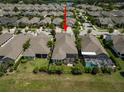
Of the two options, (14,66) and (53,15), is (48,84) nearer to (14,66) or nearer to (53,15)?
(14,66)

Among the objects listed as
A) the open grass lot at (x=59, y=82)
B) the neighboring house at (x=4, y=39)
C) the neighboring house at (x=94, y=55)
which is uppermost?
the neighboring house at (x=4, y=39)

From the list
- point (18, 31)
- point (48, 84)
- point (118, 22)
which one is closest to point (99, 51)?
→ point (48, 84)

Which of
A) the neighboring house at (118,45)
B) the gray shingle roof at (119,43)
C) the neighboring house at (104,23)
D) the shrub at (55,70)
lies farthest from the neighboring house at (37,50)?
the neighboring house at (104,23)

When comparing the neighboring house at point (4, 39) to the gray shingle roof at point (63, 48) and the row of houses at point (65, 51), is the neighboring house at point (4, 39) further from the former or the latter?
the gray shingle roof at point (63, 48)

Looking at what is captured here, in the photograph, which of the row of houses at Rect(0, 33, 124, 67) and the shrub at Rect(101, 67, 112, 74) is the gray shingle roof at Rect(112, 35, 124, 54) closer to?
the row of houses at Rect(0, 33, 124, 67)

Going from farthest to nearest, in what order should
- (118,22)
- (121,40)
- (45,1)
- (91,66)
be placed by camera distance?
(45,1) < (118,22) < (121,40) < (91,66)

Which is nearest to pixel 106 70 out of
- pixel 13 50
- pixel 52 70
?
pixel 52 70
